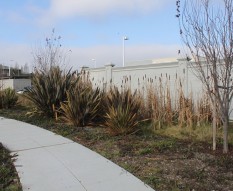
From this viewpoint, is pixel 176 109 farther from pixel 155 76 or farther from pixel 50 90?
pixel 50 90

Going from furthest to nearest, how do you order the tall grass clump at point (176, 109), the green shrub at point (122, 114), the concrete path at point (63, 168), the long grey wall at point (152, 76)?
the long grey wall at point (152, 76)
the tall grass clump at point (176, 109)
the green shrub at point (122, 114)
the concrete path at point (63, 168)

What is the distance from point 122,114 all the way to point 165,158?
2713 millimetres

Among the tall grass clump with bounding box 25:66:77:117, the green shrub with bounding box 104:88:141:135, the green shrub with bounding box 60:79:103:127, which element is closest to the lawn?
the green shrub with bounding box 104:88:141:135

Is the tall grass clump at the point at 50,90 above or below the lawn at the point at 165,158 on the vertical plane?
above

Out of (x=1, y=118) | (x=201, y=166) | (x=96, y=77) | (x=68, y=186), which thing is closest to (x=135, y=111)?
(x=201, y=166)

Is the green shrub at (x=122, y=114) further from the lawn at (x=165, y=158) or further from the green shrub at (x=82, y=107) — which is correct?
the green shrub at (x=82, y=107)

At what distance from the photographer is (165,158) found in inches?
281

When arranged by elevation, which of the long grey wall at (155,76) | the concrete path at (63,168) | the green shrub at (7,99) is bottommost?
the concrete path at (63,168)

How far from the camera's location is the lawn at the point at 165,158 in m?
5.87

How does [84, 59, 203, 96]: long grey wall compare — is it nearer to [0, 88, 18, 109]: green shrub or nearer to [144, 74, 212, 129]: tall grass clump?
[144, 74, 212, 129]: tall grass clump

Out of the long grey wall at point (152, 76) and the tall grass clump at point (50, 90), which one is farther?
the long grey wall at point (152, 76)

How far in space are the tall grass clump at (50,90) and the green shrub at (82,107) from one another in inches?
46.1

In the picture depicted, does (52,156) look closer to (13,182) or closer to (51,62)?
(13,182)

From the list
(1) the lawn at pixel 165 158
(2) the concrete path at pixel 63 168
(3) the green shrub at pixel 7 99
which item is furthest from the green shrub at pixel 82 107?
(3) the green shrub at pixel 7 99
